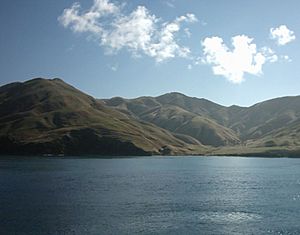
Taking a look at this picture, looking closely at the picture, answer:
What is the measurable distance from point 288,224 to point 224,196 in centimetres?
3440

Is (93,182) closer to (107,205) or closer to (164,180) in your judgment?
(164,180)

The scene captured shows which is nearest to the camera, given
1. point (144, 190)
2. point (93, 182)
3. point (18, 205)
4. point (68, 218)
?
point (68, 218)

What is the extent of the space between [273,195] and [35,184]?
2615 inches

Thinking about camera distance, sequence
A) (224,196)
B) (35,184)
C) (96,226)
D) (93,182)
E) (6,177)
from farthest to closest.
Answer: (6,177)
(93,182)
(35,184)
(224,196)
(96,226)

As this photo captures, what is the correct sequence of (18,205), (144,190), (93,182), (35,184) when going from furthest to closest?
(93,182), (35,184), (144,190), (18,205)

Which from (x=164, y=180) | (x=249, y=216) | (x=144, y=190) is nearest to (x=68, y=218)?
(x=249, y=216)

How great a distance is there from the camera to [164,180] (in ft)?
484

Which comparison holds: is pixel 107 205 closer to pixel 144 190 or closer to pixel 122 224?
pixel 122 224

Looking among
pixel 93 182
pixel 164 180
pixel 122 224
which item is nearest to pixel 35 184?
pixel 93 182

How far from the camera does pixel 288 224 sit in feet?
245

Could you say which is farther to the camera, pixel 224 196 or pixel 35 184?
pixel 35 184

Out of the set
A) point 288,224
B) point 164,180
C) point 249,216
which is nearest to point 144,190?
point 164,180

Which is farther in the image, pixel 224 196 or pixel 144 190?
pixel 144 190

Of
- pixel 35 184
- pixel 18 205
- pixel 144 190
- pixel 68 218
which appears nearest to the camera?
pixel 68 218
